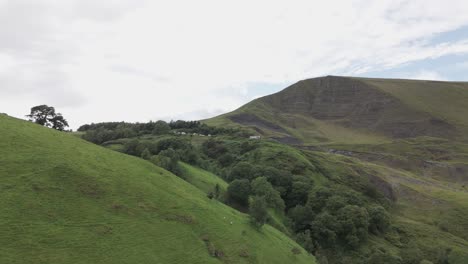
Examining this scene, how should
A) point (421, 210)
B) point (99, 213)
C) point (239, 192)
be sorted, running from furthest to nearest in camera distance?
point (421, 210), point (239, 192), point (99, 213)

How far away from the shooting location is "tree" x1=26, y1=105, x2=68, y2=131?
14612 cm

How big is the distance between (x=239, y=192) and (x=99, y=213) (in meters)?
57.5

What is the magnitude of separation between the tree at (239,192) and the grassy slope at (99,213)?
31.8m

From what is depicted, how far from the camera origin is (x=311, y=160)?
171m

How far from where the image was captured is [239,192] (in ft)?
332

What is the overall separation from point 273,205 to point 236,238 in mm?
48561

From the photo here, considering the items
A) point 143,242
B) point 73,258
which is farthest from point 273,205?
point 73,258

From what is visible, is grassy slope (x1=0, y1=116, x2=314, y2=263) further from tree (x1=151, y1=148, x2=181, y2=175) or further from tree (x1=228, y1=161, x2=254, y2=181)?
tree (x1=228, y1=161, x2=254, y2=181)

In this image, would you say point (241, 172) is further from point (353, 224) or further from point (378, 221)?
point (378, 221)

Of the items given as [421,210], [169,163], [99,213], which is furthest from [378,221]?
[99,213]

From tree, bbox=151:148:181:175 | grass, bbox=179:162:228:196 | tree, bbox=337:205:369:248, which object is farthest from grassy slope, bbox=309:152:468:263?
tree, bbox=151:148:181:175

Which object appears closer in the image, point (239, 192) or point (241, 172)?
point (239, 192)

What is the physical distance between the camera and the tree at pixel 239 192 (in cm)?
10125

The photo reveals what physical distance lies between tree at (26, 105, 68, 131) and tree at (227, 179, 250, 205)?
89.6 meters
